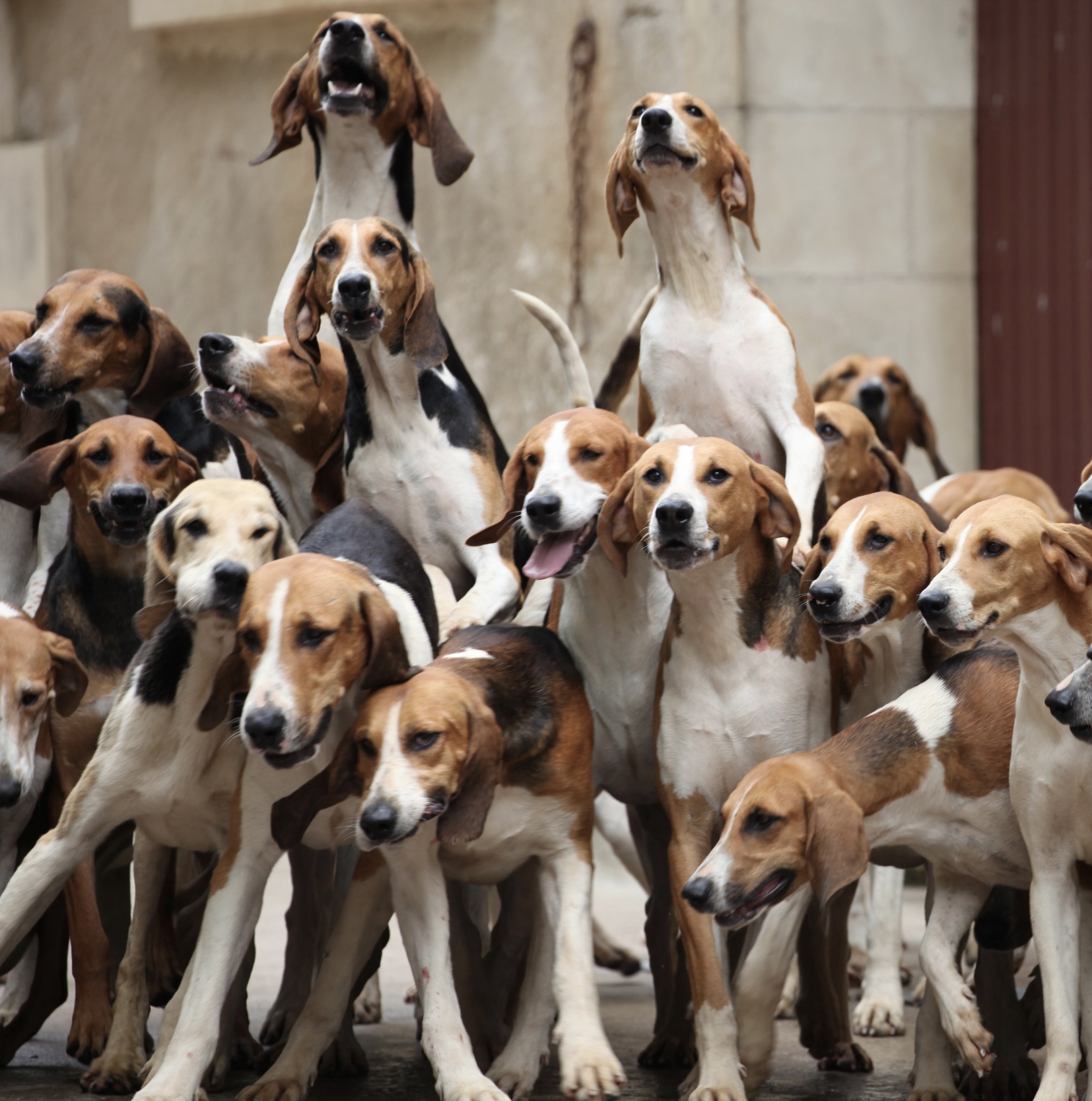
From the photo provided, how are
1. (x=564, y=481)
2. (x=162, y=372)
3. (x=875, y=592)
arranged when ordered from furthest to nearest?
(x=162, y=372)
(x=564, y=481)
(x=875, y=592)

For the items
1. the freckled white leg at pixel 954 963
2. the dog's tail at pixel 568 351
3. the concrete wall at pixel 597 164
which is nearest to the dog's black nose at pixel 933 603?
the freckled white leg at pixel 954 963

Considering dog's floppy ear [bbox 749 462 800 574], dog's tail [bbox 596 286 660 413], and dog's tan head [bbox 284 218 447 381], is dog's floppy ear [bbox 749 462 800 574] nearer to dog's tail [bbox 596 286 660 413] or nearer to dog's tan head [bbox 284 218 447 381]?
dog's tan head [bbox 284 218 447 381]

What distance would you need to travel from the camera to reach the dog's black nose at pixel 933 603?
5.02m

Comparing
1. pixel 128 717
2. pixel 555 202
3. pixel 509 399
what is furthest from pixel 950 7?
pixel 128 717

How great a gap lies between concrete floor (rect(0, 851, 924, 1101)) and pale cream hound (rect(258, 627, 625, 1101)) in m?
0.44

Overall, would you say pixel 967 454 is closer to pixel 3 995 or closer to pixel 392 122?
pixel 392 122

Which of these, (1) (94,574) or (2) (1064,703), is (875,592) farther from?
(1) (94,574)

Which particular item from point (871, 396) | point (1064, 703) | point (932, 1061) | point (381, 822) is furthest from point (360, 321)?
point (871, 396)

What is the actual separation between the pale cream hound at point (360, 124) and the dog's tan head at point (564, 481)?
144 cm

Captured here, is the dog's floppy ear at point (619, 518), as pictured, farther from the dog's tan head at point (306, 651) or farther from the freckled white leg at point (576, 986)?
the freckled white leg at point (576, 986)

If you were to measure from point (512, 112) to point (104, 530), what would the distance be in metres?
5.87

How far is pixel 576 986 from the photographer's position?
5262 millimetres

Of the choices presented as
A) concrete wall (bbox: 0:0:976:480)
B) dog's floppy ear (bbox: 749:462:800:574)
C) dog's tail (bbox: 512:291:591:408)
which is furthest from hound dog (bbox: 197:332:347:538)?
concrete wall (bbox: 0:0:976:480)

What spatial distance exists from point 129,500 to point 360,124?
1871 mm
